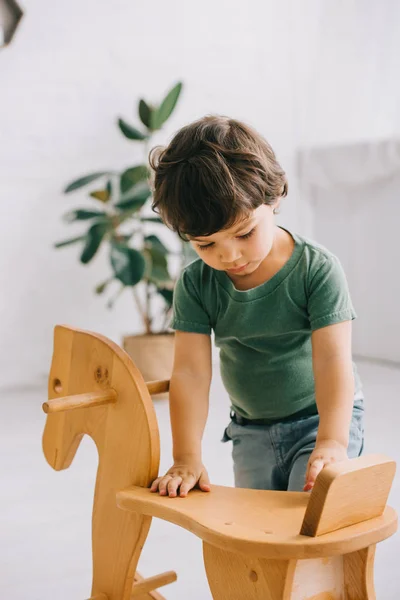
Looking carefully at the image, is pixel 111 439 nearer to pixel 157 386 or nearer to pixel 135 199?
pixel 157 386

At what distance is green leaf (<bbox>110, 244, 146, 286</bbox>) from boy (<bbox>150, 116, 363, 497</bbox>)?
129 cm

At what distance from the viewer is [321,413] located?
993mm

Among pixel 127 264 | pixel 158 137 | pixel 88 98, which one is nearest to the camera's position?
pixel 127 264

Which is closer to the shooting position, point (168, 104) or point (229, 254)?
point (229, 254)

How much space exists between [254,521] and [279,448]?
1.07 ft

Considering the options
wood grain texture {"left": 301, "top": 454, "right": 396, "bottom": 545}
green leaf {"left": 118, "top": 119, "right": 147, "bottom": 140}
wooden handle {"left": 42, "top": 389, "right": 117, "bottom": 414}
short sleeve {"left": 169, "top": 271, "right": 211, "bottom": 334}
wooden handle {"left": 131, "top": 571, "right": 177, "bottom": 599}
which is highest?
green leaf {"left": 118, "top": 119, "right": 147, "bottom": 140}

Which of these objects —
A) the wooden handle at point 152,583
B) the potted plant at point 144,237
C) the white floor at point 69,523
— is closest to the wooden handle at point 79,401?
the wooden handle at point 152,583

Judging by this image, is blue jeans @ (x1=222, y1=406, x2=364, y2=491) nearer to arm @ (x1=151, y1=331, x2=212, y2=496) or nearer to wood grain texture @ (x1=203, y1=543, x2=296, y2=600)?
arm @ (x1=151, y1=331, x2=212, y2=496)

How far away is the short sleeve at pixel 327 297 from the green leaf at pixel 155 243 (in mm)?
1596

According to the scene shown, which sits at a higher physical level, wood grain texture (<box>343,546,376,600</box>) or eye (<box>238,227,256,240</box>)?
eye (<box>238,227,256,240</box>)

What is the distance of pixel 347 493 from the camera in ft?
2.47

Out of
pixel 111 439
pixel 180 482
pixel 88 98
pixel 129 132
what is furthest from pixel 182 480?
pixel 88 98

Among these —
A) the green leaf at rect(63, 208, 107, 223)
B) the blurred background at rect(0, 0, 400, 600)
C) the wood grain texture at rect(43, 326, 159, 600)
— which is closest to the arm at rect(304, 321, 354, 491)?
the wood grain texture at rect(43, 326, 159, 600)

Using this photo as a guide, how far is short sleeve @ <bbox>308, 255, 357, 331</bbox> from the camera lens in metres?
1.02
